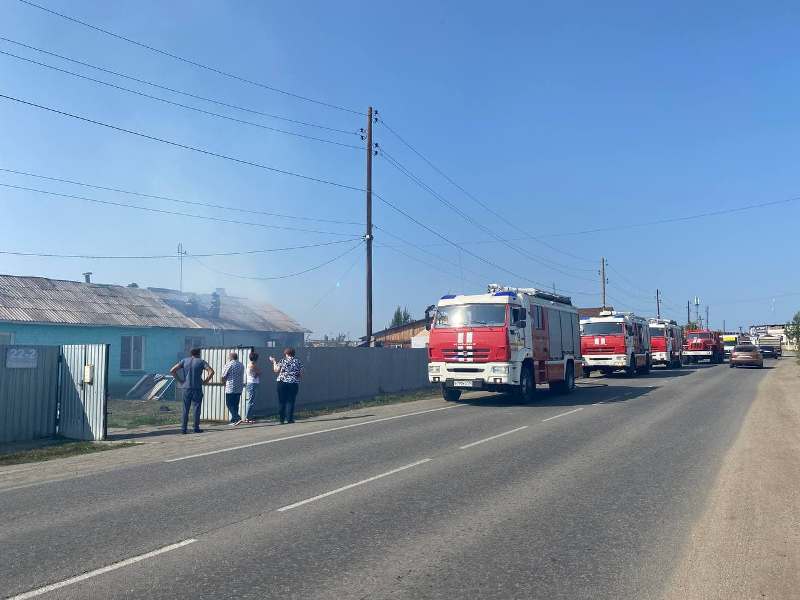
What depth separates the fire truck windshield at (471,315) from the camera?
19.4 m

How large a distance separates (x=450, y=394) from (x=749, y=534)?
48.8 feet

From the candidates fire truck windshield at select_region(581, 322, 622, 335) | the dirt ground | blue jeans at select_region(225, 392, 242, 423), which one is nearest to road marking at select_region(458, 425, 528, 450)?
the dirt ground

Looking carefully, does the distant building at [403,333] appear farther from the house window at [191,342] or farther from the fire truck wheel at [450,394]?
the fire truck wheel at [450,394]

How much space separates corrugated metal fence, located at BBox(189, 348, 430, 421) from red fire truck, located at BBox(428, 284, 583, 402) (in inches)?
150

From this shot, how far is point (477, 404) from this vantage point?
66.4 feet

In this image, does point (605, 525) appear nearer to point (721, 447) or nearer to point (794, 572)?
point (794, 572)

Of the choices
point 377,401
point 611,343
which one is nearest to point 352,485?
point 377,401

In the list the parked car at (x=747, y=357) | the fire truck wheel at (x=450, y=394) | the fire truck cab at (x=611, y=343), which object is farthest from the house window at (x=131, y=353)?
the parked car at (x=747, y=357)

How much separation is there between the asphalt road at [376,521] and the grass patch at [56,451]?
247cm

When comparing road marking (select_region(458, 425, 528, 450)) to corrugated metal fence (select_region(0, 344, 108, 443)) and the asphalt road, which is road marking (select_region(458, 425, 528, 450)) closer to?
the asphalt road

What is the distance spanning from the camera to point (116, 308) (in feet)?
102

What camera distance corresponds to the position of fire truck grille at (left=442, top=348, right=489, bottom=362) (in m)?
19.2

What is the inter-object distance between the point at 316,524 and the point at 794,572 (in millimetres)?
4040

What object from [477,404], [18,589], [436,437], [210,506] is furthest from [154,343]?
[18,589]
